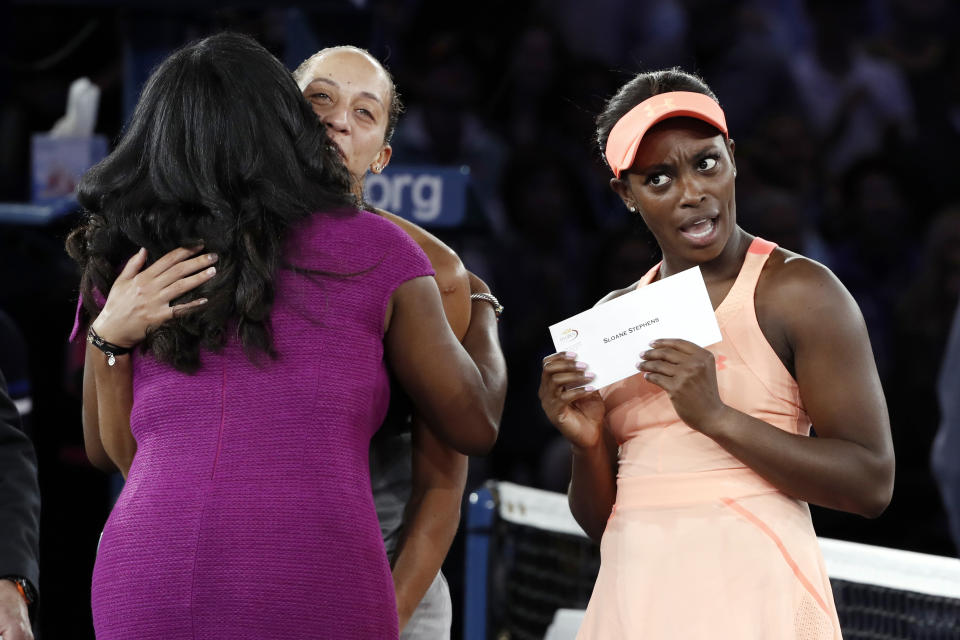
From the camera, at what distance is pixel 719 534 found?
1962 mm

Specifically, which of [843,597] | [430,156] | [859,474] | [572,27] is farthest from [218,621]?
[572,27]

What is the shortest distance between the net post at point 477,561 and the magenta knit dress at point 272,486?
158 cm

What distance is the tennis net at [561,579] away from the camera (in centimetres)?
275

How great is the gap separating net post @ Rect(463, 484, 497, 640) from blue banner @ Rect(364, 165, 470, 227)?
974 millimetres

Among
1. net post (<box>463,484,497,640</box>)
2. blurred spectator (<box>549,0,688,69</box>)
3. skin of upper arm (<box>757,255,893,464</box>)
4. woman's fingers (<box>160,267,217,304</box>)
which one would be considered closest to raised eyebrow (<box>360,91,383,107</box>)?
woman's fingers (<box>160,267,217,304</box>)

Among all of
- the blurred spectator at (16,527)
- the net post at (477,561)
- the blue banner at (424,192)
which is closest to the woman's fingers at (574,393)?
the blurred spectator at (16,527)

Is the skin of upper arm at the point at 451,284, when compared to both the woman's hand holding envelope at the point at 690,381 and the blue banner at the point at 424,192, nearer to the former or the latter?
the woman's hand holding envelope at the point at 690,381

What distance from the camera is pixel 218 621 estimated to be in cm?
176

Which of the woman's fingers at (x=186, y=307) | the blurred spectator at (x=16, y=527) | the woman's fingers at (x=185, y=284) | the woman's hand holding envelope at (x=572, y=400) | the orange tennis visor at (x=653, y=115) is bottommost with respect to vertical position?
the blurred spectator at (x=16, y=527)

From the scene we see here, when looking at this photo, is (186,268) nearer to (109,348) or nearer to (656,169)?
(109,348)

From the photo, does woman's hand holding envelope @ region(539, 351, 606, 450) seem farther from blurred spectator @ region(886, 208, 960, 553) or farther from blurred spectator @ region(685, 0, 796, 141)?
blurred spectator @ region(685, 0, 796, 141)

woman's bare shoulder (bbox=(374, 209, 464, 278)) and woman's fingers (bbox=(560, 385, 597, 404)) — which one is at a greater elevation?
woman's bare shoulder (bbox=(374, 209, 464, 278))

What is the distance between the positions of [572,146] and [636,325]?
452 cm

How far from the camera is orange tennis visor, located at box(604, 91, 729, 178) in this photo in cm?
212
